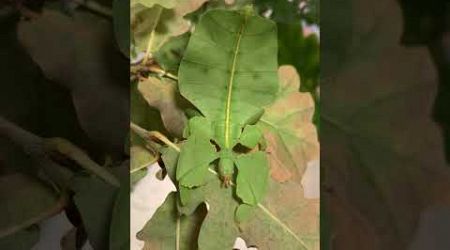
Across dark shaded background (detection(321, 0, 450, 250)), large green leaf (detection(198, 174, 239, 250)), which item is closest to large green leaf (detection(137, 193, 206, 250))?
large green leaf (detection(198, 174, 239, 250))

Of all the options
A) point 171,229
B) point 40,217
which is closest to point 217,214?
point 171,229

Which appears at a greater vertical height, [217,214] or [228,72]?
[228,72]

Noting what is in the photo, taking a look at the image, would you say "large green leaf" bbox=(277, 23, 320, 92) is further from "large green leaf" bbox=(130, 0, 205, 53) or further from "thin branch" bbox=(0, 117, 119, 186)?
"thin branch" bbox=(0, 117, 119, 186)

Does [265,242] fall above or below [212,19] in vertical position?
below

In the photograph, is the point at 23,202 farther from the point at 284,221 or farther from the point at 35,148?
the point at 284,221

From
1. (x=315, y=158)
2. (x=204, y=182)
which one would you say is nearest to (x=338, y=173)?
(x=315, y=158)

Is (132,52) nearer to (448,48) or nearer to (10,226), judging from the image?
(10,226)

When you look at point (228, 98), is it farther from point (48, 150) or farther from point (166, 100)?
point (48, 150)
